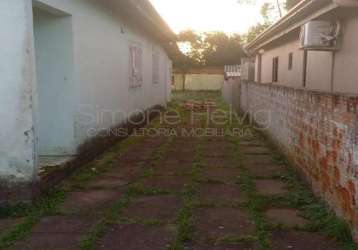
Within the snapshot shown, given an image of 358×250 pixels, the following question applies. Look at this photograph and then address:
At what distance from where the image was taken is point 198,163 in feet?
23.5

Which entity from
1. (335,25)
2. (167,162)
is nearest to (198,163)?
(167,162)

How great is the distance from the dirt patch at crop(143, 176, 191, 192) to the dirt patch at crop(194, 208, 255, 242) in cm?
99

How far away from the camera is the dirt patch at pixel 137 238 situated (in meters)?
3.70

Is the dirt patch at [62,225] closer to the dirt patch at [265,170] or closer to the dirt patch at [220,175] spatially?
the dirt patch at [220,175]

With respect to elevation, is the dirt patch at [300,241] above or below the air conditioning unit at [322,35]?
below

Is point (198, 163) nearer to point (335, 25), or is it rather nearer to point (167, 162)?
point (167, 162)

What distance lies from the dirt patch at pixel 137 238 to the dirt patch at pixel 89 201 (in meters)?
0.70

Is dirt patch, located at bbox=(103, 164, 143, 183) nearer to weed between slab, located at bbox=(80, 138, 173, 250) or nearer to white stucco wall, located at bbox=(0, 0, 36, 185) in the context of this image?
weed between slab, located at bbox=(80, 138, 173, 250)

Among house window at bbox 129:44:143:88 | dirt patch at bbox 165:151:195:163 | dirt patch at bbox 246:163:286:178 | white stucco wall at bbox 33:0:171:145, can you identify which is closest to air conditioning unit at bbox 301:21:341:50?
dirt patch at bbox 246:163:286:178

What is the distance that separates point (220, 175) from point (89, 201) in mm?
2126

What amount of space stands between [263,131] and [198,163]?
3454mm

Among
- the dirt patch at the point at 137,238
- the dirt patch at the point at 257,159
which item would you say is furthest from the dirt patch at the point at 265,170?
the dirt patch at the point at 137,238

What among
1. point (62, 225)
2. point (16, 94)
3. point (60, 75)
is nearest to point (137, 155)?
point (60, 75)

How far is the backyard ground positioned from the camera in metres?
3.80
